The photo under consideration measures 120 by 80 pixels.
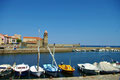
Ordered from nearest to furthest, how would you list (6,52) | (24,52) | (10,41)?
1. (6,52)
2. (24,52)
3. (10,41)

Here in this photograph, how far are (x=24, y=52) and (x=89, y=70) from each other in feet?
200

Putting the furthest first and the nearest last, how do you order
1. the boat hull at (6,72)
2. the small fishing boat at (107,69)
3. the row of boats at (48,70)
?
the small fishing boat at (107,69), the row of boats at (48,70), the boat hull at (6,72)

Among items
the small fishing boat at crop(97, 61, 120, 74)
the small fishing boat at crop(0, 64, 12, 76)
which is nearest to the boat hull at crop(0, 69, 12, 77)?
the small fishing boat at crop(0, 64, 12, 76)

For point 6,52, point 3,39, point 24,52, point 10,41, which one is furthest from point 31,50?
point 10,41

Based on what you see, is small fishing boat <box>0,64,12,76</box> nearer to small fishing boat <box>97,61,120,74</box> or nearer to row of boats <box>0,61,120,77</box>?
row of boats <box>0,61,120,77</box>

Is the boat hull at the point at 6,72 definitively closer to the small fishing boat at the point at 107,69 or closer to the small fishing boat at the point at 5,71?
the small fishing boat at the point at 5,71

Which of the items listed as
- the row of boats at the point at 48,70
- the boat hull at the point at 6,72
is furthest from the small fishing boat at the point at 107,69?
the boat hull at the point at 6,72

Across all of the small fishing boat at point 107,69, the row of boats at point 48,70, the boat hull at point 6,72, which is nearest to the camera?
the boat hull at point 6,72

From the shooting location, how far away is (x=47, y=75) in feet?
87.1

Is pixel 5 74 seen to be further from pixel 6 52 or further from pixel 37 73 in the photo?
pixel 6 52

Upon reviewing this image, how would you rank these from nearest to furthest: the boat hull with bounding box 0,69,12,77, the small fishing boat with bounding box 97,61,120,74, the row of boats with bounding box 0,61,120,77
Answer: the boat hull with bounding box 0,69,12,77
the row of boats with bounding box 0,61,120,77
the small fishing boat with bounding box 97,61,120,74

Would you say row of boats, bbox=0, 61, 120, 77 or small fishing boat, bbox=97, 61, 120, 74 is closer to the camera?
row of boats, bbox=0, 61, 120, 77

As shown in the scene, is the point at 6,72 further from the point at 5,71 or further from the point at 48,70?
the point at 48,70

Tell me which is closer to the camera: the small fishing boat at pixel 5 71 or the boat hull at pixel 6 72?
the boat hull at pixel 6 72
